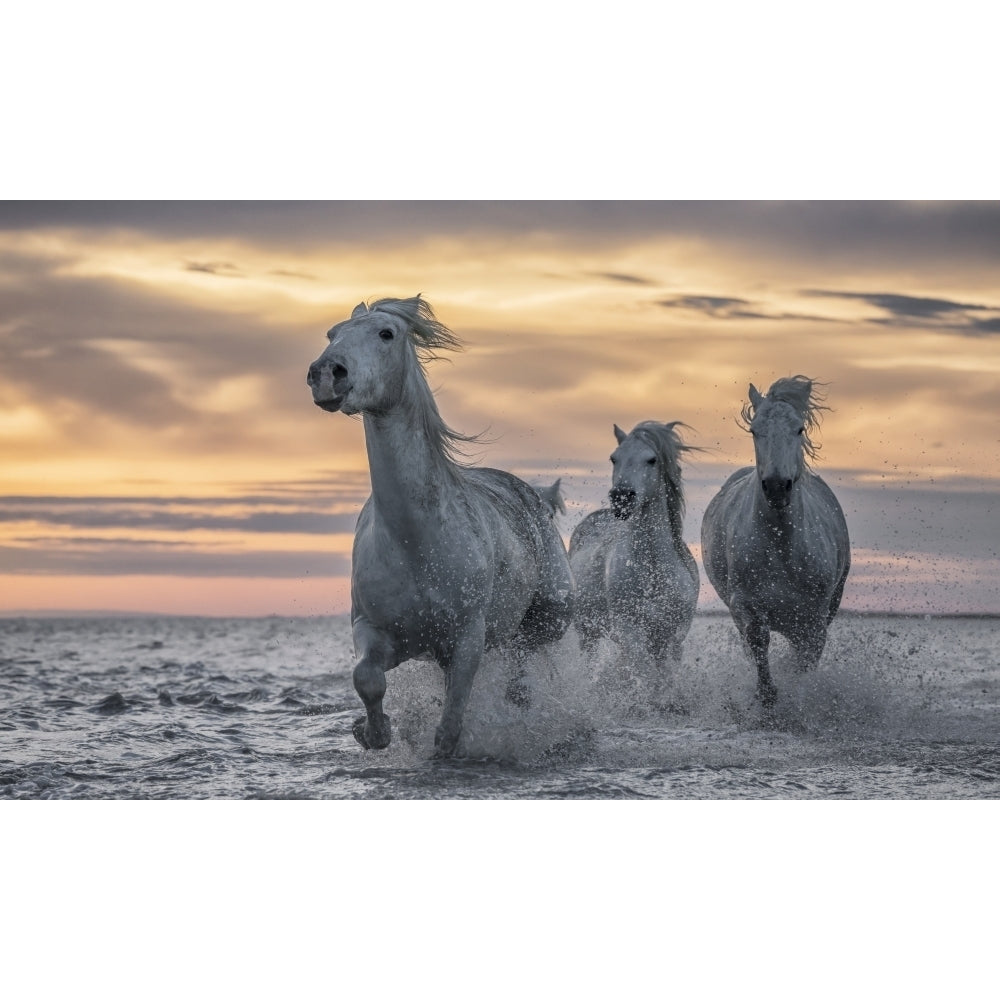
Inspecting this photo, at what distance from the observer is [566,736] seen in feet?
22.2

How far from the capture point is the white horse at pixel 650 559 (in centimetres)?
866

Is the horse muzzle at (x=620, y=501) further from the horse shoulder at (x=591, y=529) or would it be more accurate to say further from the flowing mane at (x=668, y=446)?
the horse shoulder at (x=591, y=529)

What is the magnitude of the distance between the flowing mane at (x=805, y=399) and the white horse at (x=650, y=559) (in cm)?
104

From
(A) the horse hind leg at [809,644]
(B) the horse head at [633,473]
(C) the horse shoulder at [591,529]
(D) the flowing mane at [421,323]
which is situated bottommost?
(A) the horse hind leg at [809,644]

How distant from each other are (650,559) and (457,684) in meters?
3.35

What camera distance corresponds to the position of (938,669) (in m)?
11.8

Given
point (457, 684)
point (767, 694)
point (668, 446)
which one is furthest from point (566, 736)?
point (668, 446)

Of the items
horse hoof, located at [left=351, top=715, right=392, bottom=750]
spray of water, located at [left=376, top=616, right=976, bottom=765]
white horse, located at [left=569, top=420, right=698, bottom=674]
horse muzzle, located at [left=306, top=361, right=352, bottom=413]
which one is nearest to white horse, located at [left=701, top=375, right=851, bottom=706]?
spray of water, located at [left=376, top=616, right=976, bottom=765]

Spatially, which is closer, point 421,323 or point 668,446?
point 421,323

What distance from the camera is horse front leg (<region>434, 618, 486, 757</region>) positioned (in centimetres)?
583

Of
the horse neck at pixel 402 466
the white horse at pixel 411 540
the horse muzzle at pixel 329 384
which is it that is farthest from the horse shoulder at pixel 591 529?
the horse muzzle at pixel 329 384

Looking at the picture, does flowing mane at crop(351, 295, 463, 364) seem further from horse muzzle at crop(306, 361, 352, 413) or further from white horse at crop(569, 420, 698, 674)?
white horse at crop(569, 420, 698, 674)

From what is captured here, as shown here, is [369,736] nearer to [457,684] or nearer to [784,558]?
[457,684]

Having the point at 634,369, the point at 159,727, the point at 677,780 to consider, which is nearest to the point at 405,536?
the point at 677,780
